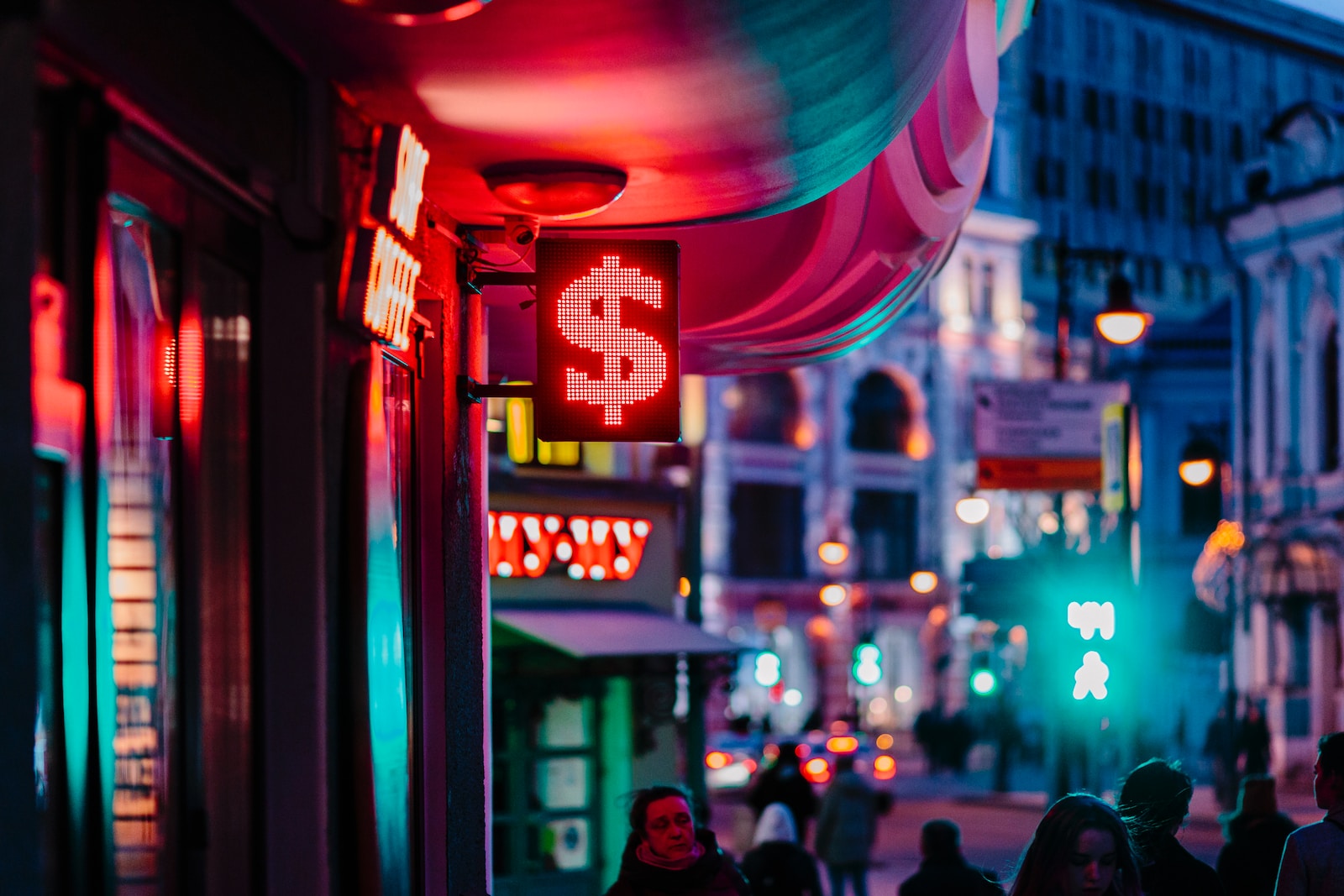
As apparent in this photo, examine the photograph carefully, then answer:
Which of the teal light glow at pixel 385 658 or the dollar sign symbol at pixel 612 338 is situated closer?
the teal light glow at pixel 385 658

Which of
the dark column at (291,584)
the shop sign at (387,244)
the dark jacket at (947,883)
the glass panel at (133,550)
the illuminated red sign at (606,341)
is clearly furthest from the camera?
the dark jacket at (947,883)

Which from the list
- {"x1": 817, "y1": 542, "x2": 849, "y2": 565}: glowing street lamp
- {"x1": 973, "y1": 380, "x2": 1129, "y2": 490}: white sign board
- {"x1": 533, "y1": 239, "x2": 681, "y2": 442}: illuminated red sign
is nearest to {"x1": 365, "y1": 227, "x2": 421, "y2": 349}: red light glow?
{"x1": 533, "y1": 239, "x2": 681, "y2": 442}: illuminated red sign

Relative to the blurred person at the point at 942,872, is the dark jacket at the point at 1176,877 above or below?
above

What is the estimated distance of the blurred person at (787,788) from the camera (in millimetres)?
18797

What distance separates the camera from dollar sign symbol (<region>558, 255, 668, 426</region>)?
6957mm

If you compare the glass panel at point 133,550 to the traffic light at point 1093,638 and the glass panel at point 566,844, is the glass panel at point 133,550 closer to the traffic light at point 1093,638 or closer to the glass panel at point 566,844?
the traffic light at point 1093,638

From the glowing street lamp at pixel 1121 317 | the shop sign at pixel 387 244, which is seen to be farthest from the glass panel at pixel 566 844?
the shop sign at pixel 387 244

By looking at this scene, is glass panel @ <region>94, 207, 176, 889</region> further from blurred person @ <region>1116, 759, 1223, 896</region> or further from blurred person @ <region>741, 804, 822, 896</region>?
blurred person @ <region>741, 804, 822, 896</region>

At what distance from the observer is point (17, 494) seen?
307 centimetres

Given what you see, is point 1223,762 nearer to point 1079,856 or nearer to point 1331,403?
point 1331,403

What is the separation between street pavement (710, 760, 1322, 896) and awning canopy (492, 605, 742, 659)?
2.29 metres

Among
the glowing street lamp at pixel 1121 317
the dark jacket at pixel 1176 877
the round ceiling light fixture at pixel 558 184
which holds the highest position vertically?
the glowing street lamp at pixel 1121 317

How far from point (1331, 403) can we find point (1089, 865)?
36558 millimetres

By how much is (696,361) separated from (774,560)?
49.9 m
